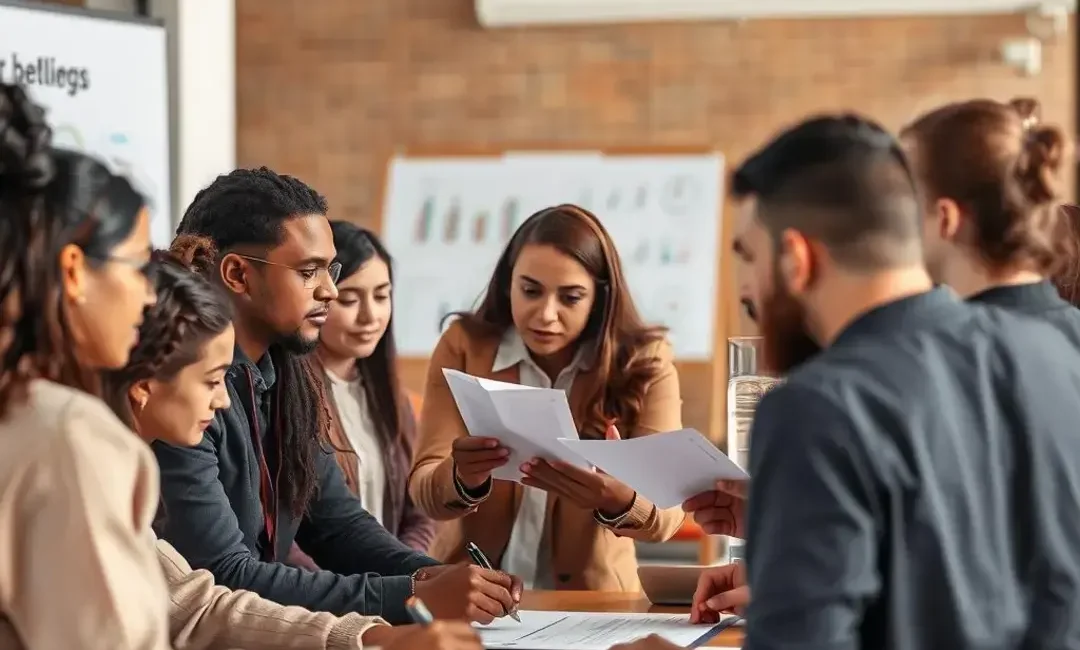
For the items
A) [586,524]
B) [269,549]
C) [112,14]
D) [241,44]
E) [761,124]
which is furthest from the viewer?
[241,44]

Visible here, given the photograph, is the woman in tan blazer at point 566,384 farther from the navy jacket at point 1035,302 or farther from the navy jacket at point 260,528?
the navy jacket at point 1035,302

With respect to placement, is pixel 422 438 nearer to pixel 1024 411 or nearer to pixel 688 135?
pixel 1024 411

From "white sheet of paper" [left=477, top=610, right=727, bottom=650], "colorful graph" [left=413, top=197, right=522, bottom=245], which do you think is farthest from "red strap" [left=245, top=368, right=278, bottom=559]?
"colorful graph" [left=413, top=197, right=522, bottom=245]

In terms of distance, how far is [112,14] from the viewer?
3.94m

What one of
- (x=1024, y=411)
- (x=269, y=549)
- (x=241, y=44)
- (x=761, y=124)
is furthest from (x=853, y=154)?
(x=241, y=44)

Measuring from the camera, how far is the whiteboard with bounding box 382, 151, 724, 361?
5.36 metres

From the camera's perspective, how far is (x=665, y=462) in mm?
2074

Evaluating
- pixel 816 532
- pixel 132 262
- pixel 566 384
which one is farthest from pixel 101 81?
pixel 816 532

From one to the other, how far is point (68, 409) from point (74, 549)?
0.13 meters

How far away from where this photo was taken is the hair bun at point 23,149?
4.54ft

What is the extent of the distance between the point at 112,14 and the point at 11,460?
291 cm

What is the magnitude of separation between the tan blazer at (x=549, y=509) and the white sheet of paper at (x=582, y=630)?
60cm

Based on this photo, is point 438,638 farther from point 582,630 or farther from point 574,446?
point 574,446

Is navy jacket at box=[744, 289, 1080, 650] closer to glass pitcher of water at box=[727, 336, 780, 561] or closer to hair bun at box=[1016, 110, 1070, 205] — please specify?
hair bun at box=[1016, 110, 1070, 205]
